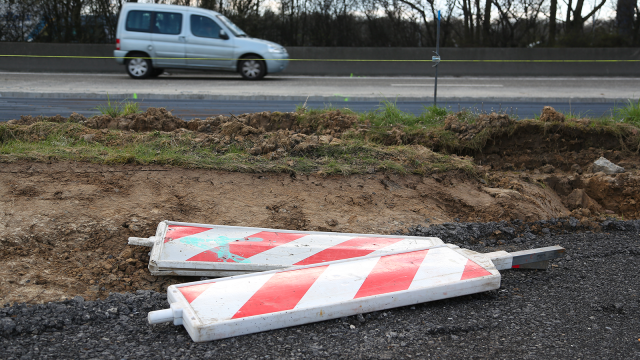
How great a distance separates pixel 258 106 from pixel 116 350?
255 inches

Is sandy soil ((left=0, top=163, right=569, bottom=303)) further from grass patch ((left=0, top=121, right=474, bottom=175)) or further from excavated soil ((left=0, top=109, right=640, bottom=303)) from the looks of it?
grass patch ((left=0, top=121, right=474, bottom=175))

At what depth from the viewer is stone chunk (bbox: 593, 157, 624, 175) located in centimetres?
596

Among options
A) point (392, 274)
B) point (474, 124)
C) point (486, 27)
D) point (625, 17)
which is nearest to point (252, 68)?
point (474, 124)

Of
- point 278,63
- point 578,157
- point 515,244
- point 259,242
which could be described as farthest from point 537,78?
point 259,242

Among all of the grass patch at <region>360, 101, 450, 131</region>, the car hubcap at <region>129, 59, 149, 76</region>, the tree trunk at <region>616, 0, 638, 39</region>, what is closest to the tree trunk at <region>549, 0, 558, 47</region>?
the tree trunk at <region>616, 0, 638, 39</region>

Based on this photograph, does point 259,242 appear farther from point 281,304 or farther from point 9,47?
point 9,47

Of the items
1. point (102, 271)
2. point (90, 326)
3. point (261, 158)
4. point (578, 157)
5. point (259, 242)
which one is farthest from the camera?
point (578, 157)

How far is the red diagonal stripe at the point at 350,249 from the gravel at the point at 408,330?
2.49 feet

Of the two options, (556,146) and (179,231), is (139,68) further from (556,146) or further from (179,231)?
(179,231)

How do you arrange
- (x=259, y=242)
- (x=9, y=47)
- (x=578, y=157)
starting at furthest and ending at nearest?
1. (x=9, y=47)
2. (x=578, y=157)
3. (x=259, y=242)

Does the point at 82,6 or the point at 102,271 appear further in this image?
the point at 82,6

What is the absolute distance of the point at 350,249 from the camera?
→ 11.9 ft

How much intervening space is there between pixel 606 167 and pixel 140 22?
41.0ft

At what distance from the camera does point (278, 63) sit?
14.6m
